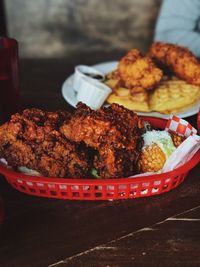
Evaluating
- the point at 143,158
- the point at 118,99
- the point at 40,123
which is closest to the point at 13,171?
the point at 40,123

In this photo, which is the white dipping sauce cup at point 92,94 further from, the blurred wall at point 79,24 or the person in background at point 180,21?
the blurred wall at point 79,24

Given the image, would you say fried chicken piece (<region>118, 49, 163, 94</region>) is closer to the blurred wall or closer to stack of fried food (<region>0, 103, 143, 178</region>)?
stack of fried food (<region>0, 103, 143, 178</region>)

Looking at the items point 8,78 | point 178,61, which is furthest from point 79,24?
point 8,78

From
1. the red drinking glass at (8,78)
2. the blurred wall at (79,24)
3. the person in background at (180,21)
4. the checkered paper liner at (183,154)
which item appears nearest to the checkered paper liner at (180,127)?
the checkered paper liner at (183,154)

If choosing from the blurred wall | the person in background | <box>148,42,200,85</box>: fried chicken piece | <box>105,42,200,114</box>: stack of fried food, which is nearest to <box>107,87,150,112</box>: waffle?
<box>105,42,200,114</box>: stack of fried food

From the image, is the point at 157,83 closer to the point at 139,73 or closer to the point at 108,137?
the point at 139,73

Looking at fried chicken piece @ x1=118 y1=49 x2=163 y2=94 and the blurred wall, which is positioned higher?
fried chicken piece @ x1=118 y1=49 x2=163 y2=94

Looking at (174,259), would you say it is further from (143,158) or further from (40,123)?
(40,123)
